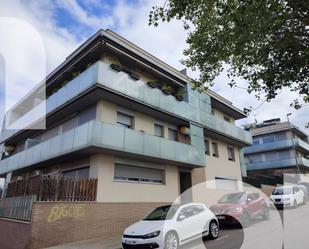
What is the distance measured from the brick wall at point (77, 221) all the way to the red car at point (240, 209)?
14.8 feet

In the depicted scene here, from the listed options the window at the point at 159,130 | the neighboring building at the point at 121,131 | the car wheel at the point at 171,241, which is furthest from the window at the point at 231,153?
the car wheel at the point at 171,241

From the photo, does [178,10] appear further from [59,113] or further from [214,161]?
[214,161]

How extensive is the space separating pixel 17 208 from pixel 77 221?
2786 millimetres

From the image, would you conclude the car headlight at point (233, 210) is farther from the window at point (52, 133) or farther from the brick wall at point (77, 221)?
the window at point (52, 133)

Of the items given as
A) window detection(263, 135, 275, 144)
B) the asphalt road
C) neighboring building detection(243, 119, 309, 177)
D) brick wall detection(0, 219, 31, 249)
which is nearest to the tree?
the asphalt road

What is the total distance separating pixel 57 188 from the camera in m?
10.6

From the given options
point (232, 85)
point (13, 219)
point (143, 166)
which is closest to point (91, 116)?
point (143, 166)

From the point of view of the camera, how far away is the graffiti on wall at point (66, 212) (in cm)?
996

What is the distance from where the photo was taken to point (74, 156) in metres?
14.3

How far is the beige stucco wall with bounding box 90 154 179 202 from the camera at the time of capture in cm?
1276

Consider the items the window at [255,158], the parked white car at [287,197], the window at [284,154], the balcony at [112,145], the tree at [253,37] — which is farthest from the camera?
the window at [255,158]

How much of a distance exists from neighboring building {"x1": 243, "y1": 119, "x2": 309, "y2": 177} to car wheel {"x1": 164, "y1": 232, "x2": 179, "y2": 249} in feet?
112

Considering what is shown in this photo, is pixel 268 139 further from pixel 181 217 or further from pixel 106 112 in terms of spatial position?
pixel 181 217

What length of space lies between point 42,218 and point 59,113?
8252 mm
